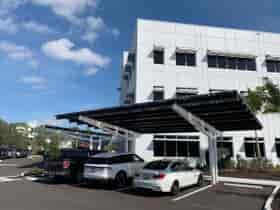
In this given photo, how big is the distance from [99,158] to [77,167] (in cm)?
215

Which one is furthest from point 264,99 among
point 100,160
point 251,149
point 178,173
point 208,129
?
point 100,160

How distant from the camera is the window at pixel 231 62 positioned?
2516cm

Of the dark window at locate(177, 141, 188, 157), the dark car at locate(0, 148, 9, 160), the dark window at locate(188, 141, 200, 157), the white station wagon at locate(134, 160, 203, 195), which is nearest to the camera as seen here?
the white station wagon at locate(134, 160, 203, 195)

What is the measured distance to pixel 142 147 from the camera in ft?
71.6

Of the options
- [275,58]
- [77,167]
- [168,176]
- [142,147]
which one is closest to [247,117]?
[168,176]

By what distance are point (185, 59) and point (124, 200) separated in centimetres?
1853

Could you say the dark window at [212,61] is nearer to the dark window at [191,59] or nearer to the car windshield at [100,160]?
the dark window at [191,59]

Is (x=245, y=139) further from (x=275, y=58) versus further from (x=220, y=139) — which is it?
(x=275, y=58)

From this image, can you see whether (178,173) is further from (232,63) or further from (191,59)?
(232,63)

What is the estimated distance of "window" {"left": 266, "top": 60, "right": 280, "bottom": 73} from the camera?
26.1 m

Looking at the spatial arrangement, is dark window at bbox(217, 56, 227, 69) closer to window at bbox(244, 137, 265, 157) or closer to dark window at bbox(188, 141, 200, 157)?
window at bbox(244, 137, 265, 157)

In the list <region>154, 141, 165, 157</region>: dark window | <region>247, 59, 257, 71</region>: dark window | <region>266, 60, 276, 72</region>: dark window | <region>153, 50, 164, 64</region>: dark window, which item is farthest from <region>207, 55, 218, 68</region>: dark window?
<region>154, 141, 165, 157</region>: dark window

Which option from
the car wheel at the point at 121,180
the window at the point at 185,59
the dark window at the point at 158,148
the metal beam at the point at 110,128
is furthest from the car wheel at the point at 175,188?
the window at the point at 185,59

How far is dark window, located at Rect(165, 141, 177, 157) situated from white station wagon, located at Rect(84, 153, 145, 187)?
10417mm
